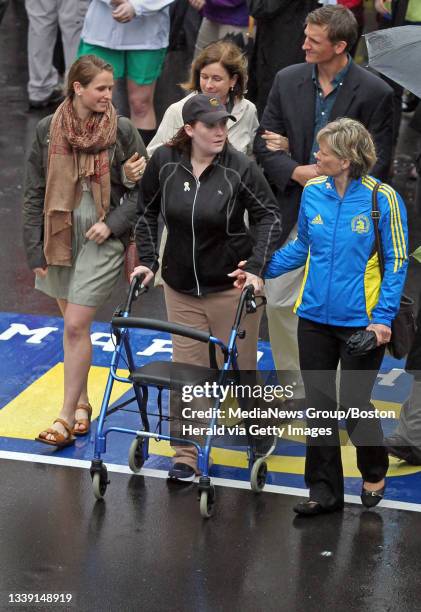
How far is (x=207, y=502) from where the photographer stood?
21.9 ft

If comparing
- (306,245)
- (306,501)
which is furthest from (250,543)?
(306,245)

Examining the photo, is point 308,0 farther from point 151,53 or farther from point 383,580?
point 383,580

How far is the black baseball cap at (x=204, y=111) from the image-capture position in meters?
6.73

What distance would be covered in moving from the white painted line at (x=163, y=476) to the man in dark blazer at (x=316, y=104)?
140cm

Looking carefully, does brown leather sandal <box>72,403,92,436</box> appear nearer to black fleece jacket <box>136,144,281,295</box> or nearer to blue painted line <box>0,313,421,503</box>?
blue painted line <box>0,313,421,503</box>

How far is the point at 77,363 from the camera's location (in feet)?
24.8

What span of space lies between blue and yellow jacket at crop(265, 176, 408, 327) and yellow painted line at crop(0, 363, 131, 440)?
210 centimetres

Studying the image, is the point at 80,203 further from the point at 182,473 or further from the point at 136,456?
the point at 182,473

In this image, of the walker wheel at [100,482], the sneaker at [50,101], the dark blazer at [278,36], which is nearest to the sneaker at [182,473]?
the walker wheel at [100,482]

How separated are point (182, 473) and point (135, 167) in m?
1.78

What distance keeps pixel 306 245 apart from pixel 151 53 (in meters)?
5.74

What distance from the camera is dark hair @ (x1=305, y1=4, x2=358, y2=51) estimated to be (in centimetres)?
749

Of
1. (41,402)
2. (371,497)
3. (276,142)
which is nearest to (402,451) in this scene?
(371,497)

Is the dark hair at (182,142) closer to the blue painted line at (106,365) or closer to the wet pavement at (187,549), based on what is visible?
the blue painted line at (106,365)
